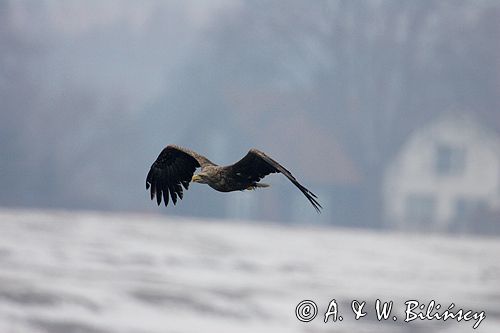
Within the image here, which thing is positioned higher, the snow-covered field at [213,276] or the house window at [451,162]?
the house window at [451,162]

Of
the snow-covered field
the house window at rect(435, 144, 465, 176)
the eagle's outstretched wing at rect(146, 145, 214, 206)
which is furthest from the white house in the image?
the eagle's outstretched wing at rect(146, 145, 214, 206)

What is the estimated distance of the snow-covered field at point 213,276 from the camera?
106 feet

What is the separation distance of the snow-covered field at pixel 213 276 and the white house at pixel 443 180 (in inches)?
213

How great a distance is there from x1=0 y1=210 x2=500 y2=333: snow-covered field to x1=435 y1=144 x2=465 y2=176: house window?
5.90 meters

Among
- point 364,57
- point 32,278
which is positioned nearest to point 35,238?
point 32,278

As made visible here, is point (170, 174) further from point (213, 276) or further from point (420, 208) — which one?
point (420, 208)

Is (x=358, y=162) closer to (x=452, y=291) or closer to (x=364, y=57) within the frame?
(x=364, y=57)

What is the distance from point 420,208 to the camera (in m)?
64.2

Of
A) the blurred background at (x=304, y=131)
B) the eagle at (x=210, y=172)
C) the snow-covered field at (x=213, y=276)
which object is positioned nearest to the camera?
the eagle at (x=210, y=172)

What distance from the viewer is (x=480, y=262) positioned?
48562mm

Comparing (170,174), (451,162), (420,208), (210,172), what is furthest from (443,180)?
(210,172)

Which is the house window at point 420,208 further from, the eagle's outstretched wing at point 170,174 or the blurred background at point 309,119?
the eagle's outstretched wing at point 170,174

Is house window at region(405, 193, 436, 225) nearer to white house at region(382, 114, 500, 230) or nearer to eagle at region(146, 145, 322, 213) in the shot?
white house at region(382, 114, 500, 230)

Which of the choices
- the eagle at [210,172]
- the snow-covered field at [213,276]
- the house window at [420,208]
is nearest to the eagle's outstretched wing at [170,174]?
the eagle at [210,172]
